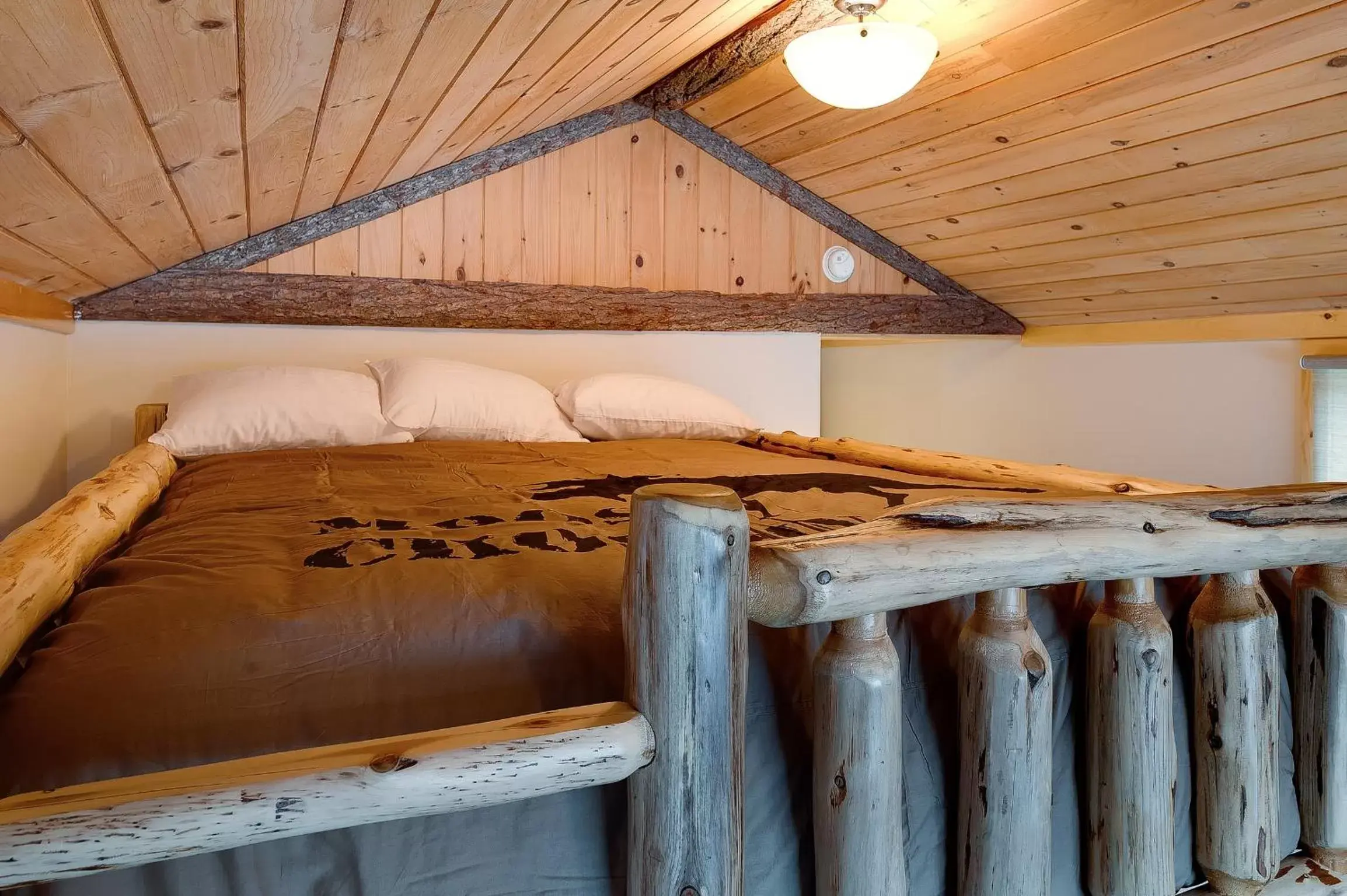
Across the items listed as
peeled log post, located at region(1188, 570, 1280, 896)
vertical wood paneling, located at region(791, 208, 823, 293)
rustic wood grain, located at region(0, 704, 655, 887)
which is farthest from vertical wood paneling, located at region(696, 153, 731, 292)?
rustic wood grain, located at region(0, 704, 655, 887)

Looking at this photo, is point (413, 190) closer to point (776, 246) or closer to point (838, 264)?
point (776, 246)

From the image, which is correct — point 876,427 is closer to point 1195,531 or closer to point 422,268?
point 422,268

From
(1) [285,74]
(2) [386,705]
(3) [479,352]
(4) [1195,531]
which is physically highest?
(1) [285,74]

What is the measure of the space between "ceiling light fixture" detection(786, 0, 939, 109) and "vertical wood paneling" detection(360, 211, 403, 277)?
1.57 m

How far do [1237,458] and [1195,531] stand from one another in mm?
2892

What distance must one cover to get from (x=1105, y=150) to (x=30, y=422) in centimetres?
306

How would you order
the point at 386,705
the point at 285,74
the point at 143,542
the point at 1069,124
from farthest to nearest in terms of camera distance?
1. the point at 1069,124
2. the point at 285,74
3. the point at 143,542
4. the point at 386,705

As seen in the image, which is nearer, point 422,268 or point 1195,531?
point 1195,531

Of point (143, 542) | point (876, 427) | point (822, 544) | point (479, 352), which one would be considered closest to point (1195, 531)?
point (822, 544)

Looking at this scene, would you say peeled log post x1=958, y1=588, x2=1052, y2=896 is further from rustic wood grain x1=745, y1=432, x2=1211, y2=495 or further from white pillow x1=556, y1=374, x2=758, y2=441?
white pillow x1=556, y1=374, x2=758, y2=441

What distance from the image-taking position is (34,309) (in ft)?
7.79

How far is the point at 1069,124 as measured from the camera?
8.89 feet

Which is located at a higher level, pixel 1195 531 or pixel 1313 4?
pixel 1313 4

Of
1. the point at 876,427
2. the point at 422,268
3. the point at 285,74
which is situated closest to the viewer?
the point at 285,74
